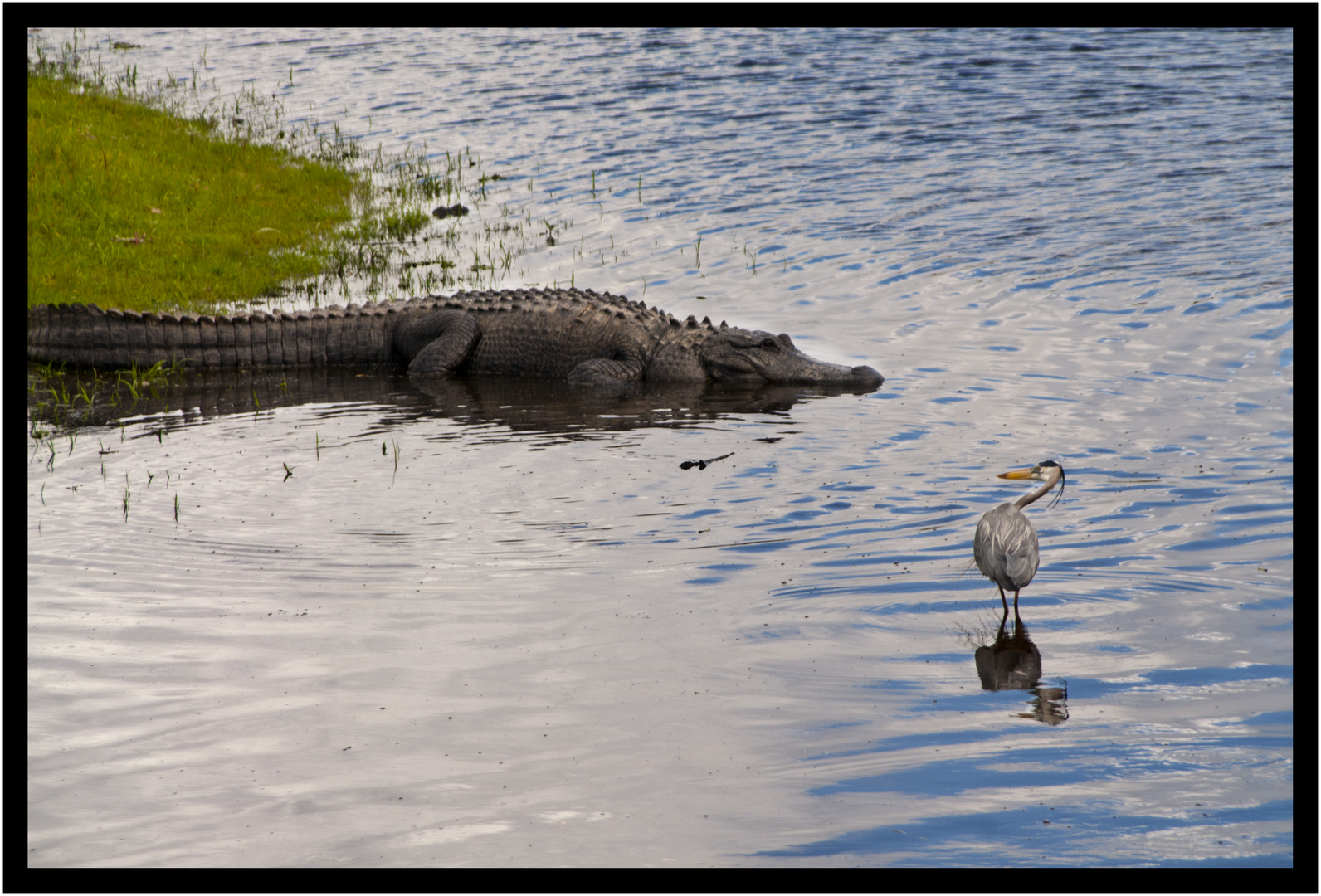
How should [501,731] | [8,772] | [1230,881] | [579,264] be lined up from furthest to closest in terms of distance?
[579,264]
[501,731]
[8,772]
[1230,881]

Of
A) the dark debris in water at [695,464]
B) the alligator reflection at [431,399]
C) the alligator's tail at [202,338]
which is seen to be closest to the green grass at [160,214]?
the alligator's tail at [202,338]

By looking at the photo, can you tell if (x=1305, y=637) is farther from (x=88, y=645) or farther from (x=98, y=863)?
(x=88, y=645)

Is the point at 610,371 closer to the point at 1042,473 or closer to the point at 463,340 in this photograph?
the point at 463,340

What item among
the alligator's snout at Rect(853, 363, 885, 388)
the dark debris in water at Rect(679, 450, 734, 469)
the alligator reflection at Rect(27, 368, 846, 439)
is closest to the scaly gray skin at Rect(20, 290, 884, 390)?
the alligator reflection at Rect(27, 368, 846, 439)

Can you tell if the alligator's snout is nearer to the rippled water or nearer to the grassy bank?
the rippled water

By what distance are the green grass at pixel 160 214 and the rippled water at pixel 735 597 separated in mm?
2847

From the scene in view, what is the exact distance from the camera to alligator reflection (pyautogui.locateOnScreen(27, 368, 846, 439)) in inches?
315

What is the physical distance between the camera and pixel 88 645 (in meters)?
4.18

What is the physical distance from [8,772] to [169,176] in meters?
12.1

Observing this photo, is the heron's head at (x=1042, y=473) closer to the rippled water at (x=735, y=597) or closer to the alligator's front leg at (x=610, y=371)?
the rippled water at (x=735, y=597)

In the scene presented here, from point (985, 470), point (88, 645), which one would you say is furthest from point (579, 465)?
point (88, 645)

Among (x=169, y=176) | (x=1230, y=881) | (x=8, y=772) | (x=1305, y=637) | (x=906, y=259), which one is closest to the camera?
(x=1230, y=881)

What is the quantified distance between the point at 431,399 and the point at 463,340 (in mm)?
1176

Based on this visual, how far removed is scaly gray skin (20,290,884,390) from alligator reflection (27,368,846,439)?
163 mm
